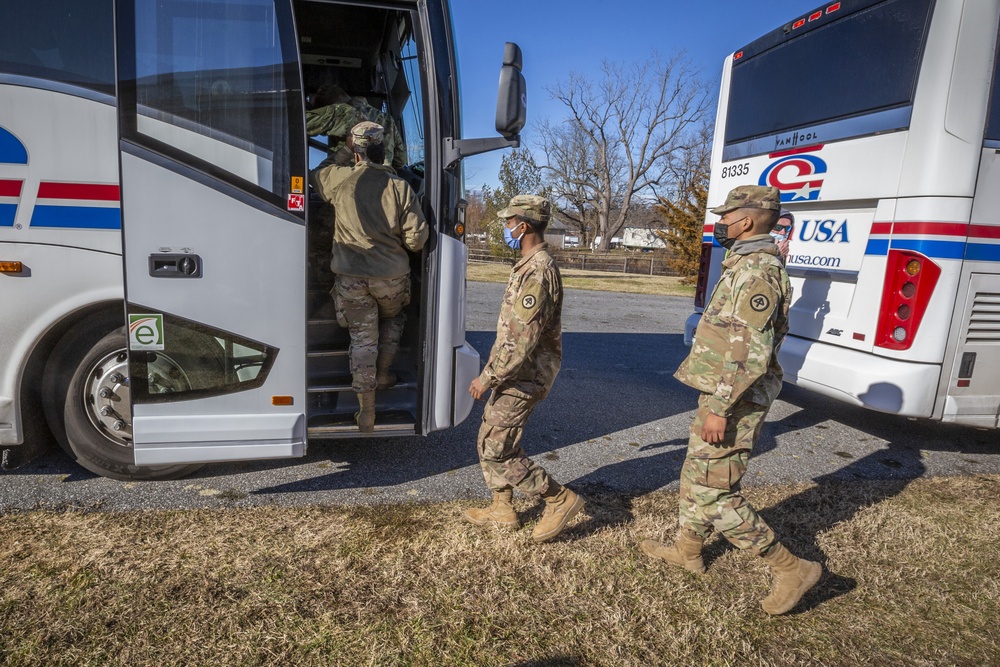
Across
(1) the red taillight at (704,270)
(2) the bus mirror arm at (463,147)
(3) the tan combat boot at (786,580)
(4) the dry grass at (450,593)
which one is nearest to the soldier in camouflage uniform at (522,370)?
(4) the dry grass at (450,593)

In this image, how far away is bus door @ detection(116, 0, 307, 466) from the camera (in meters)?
3.13

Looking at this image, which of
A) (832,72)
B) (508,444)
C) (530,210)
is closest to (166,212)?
(530,210)

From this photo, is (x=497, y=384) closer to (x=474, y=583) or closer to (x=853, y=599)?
(x=474, y=583)

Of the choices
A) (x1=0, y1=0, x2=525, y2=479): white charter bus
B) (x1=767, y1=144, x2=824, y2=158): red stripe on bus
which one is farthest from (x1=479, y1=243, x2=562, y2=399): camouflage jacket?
(x1=767, y1=144, x2=824, y2=158): red stripe on bus

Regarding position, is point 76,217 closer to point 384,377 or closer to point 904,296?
point 384,377

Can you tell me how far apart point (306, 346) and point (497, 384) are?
1.16 m

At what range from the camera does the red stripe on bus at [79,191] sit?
10.7 feet

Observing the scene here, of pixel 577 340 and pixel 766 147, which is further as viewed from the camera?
pixel 577 340

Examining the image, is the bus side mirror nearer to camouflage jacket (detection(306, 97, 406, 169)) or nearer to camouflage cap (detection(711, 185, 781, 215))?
camouflage jacket (detection(306, 97, 406, 169))

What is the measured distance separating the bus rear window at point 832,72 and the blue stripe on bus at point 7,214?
17.5 feet

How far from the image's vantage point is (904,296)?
431cm

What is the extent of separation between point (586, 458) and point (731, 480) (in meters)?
1.90

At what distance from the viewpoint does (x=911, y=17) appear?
427 centimetres

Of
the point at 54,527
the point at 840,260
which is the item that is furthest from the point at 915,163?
the point at 54,527
